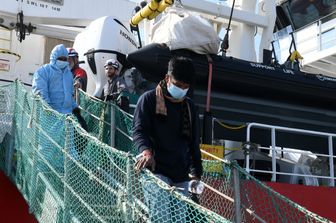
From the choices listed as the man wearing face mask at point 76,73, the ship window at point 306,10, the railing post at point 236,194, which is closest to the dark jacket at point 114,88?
the man wearing face mask at point 76,73

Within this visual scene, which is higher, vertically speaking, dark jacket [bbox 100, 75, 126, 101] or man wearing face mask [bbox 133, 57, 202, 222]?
dark jacket [bbox 100, 75, 126, 101]

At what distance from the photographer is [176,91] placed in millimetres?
3525

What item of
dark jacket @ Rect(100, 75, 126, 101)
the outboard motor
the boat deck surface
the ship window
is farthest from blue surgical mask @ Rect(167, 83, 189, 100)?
the ship window

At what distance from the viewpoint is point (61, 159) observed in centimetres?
468

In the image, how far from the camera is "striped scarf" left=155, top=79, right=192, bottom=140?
353 centimetres

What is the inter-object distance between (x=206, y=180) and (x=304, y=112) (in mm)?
3033

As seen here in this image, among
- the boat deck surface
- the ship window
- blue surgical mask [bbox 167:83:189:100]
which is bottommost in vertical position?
the boat deck surface

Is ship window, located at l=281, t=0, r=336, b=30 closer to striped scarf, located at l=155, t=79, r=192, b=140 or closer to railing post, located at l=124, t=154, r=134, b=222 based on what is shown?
striped scarf, located at l=155, t=79, r=192, b=140

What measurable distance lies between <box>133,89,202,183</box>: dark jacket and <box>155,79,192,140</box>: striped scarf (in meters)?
0.02

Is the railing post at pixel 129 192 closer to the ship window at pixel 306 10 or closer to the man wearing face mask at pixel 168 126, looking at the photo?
the man wearing face mask at pixel 168 126

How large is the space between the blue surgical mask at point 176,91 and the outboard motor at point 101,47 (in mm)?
3709

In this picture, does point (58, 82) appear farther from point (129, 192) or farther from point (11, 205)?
point (129, 192)

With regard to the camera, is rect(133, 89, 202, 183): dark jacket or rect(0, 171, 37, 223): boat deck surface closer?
rect(133, 89, 202, 183): dark jacket

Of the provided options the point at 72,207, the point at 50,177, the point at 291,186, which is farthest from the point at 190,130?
the point at 291,186
